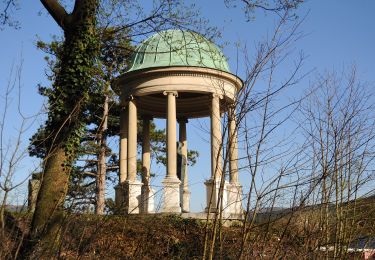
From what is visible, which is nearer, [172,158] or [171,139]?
[172,158]

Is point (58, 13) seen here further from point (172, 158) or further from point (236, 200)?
point (172, 158)

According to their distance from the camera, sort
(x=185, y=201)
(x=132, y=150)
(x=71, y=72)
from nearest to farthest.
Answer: (x=71, y=72)
(x=132, y=150)
(x=185, y=201)

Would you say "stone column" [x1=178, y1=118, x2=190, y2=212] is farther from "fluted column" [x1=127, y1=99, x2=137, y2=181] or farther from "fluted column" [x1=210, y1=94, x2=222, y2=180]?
"fluted column" [x1=210, y1=94, x2=222, y2=180]

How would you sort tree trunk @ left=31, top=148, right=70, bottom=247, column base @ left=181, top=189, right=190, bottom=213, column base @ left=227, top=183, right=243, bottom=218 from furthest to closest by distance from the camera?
1. column base @ left=181, top=189, right=190, bottom=213
2. tree trunk @ left=31, top=148, right=70, bottom=247
3. column base @ left=227, top=183, right=243, bottom=218

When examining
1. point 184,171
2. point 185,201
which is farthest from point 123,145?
point 185,201

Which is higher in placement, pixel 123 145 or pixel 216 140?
pixel 123 145

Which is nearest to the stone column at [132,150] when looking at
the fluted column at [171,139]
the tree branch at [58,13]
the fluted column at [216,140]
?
the fluted column at [171,139]

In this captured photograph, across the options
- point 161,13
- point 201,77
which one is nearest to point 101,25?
point 161,13

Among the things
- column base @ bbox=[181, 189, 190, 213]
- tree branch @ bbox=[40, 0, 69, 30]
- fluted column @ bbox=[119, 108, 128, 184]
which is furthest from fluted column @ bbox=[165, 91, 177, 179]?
tree branch @ bbox=[40, 0, 69, 30]

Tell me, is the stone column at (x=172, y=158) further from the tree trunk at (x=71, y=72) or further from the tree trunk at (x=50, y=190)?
the tree trunk at (x=50, y=190)

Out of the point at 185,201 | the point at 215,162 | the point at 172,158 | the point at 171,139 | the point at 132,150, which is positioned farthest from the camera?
the point at 185,201

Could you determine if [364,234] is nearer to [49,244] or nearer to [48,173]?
[49,244]

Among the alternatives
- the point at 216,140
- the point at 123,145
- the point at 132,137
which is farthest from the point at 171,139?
the point at 216,140

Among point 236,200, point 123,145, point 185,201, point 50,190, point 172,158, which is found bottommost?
point 236,200
